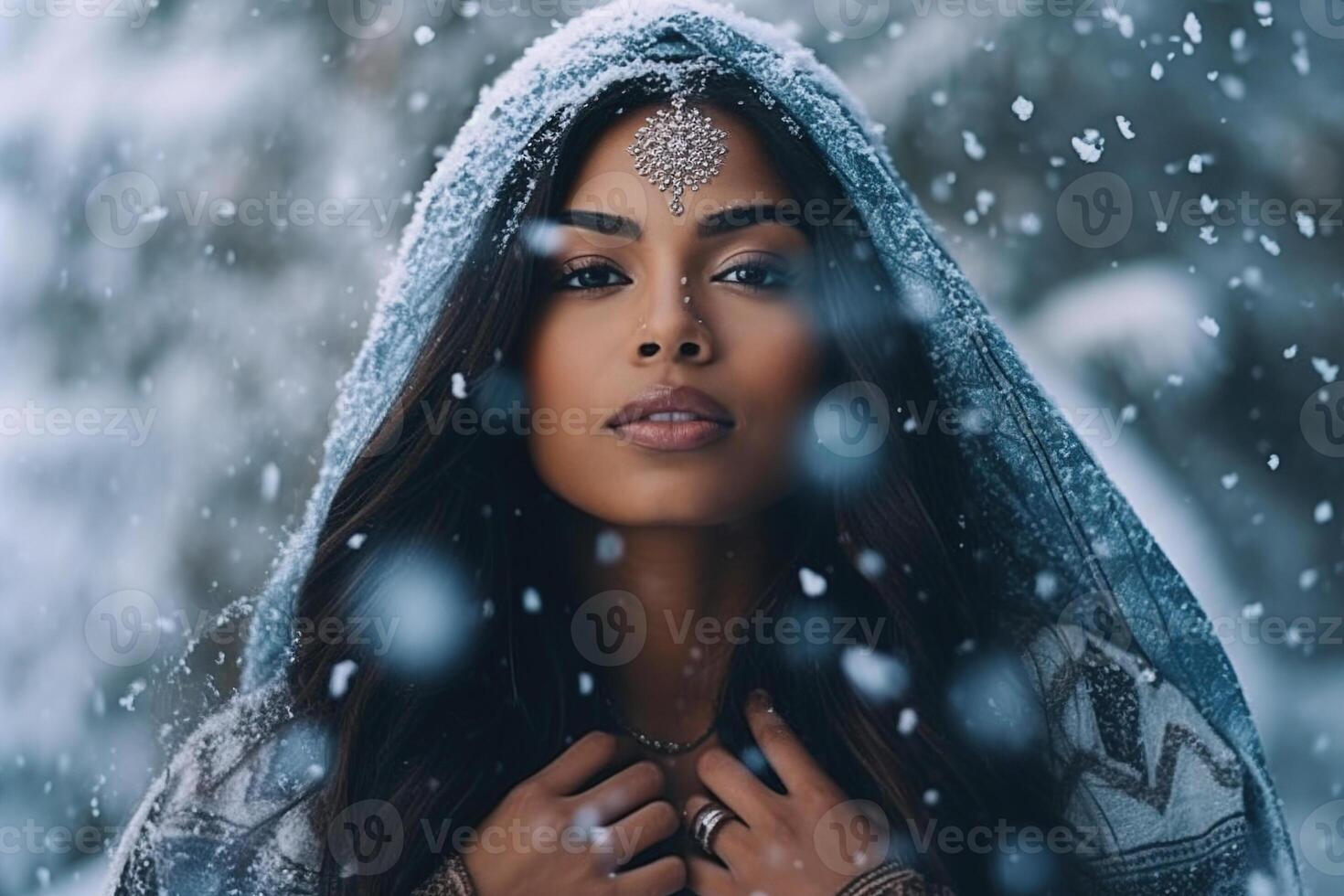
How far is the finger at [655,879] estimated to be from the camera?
133 cm

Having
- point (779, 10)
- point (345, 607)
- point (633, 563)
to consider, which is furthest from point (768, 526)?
point (779, 10)

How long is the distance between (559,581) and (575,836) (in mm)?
277

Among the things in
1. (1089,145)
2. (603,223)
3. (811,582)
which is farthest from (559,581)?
(1089,145)

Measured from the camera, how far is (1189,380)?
234 centimetres

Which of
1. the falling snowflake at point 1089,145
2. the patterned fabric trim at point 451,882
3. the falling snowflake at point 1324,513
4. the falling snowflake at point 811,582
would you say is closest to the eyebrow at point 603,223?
the falling snowflake at point 811,582

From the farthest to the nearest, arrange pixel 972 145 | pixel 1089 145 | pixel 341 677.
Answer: pixel 972 145
pixel 1089 145
pixel 341 677

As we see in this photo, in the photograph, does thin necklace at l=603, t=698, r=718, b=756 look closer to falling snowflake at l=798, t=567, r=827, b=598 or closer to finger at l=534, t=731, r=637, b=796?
finger at l=534, t=731, r=637, b=796

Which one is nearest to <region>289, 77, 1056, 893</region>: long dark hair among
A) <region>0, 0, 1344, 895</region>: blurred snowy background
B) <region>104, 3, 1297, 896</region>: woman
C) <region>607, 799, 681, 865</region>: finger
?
<region>104, 3, 1297, 896</region>: woman

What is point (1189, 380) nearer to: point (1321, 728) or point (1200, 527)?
point (1200, 527)

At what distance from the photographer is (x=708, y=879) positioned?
Answer: 134 centimetres

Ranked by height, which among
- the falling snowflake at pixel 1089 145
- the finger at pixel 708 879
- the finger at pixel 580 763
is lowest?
the finger at pixel 708 879

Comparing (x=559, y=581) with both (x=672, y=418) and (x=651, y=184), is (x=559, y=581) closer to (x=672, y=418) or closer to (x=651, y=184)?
(x=672, y=418)

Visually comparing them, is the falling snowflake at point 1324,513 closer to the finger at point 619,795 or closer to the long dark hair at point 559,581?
the long dark hair at point 559,581

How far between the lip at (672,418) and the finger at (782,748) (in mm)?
277
